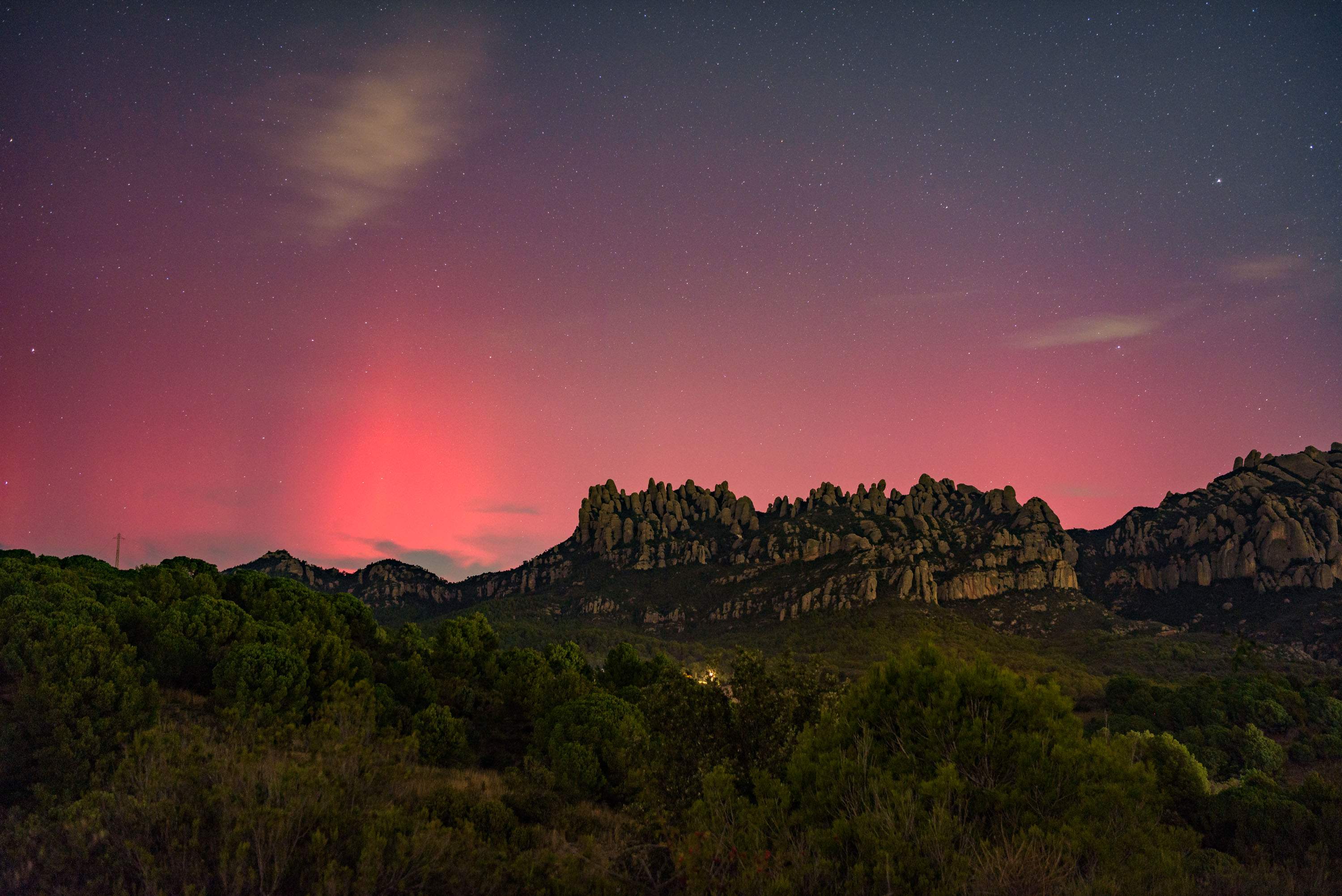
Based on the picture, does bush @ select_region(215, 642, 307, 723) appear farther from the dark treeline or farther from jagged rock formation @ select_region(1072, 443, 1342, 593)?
jagged rock formation @ select_region(1072, 443, 1342, 593)

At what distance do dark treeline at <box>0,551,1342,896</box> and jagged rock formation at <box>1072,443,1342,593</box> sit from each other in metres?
146

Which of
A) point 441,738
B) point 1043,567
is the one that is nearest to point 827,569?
point 1043,567

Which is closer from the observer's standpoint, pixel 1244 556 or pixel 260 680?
pixel 260 680

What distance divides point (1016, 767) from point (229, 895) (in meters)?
14.7

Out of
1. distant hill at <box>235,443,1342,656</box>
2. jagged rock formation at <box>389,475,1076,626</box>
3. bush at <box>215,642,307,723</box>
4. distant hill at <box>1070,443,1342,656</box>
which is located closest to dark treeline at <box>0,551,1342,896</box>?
bush at <box>215,642,307,723</box>

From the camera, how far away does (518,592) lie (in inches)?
7751

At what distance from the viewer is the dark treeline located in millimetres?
10344

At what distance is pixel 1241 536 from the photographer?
157125 millimetres

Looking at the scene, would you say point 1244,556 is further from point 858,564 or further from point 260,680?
point 260,680

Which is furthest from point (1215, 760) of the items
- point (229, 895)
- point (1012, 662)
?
point (229, 895)

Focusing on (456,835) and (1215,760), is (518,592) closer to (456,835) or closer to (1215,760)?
(1215,760)

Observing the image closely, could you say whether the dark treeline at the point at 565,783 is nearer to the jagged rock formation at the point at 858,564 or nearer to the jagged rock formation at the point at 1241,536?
the jagged rock formation at the point at 858,564

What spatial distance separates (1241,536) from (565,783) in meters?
189

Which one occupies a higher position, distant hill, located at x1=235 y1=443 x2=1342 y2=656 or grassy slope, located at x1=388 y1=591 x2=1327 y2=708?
distant hill, located at x1=235 y1=443 x2=1342 y2=656
